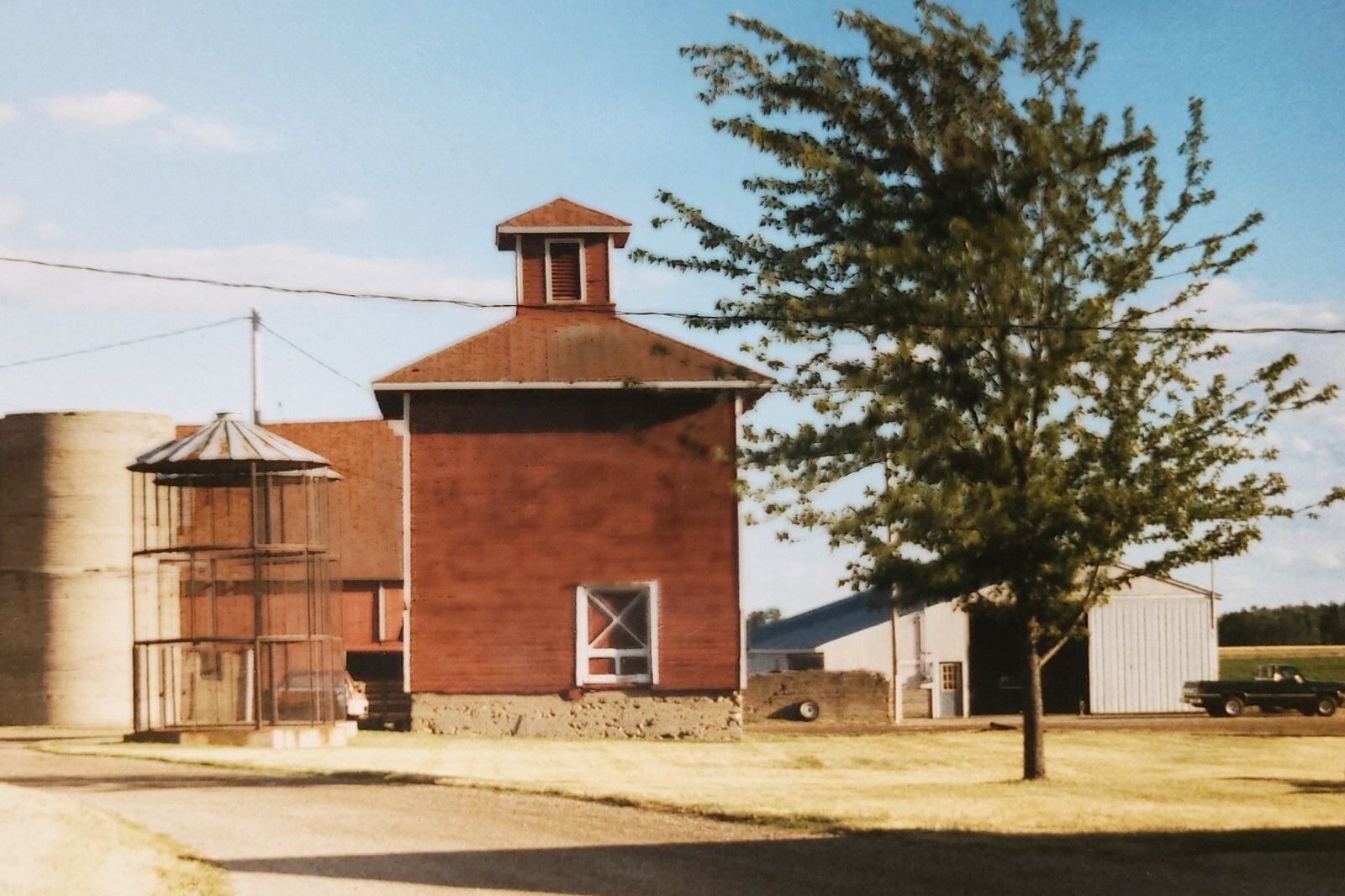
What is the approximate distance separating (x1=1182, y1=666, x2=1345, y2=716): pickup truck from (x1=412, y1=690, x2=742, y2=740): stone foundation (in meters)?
23.6

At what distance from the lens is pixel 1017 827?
659 inches

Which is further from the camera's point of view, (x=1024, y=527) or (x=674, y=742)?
(x=674, y=742)

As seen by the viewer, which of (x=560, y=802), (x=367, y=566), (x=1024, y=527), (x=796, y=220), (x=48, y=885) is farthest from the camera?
(x=367, y=566)

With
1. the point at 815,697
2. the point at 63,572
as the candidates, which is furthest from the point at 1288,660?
the point at 63,572

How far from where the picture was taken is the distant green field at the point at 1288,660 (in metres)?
→ 84.9

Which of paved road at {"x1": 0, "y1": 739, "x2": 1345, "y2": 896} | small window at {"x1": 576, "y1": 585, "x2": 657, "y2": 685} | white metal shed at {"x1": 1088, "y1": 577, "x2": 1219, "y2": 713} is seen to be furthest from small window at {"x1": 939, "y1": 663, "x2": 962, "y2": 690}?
paved road at {"x1": 0, "y1": 739, "x2": 1345, "y2": 896}

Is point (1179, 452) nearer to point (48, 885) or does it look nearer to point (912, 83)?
point (912, 83)

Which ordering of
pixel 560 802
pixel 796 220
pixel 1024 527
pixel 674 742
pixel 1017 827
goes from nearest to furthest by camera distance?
1. pixel 1017 827
2. pixel 560 802
3. pixel 1024 527
4. pixel 796 220
5. pixel 674 742

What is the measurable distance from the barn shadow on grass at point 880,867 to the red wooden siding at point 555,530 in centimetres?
1767

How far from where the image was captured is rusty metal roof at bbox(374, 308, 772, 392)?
110ft

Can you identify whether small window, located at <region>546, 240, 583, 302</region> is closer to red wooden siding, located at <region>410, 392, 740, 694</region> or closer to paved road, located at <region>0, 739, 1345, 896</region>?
red wooden siding, located at <region>410, 392, 740, 694</region>

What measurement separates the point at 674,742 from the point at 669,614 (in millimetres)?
2688

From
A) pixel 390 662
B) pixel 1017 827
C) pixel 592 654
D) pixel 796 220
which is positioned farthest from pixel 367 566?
pixel 1017 827

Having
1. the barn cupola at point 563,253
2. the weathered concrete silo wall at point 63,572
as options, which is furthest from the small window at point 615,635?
the weathered concrete silo wall at point 63,572
